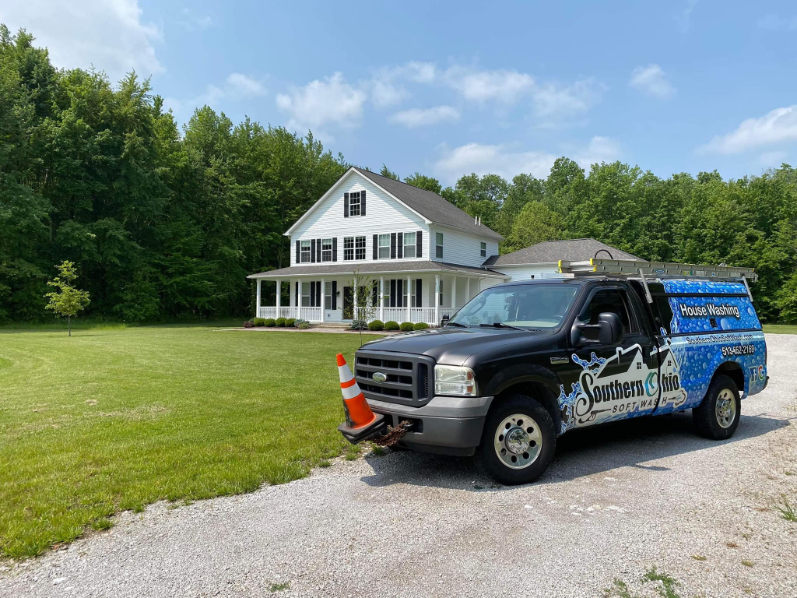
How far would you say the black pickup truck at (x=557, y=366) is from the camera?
15.4ft

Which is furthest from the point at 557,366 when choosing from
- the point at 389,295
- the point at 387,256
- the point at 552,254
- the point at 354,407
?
the point at 552,254

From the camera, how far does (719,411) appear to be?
6578mm

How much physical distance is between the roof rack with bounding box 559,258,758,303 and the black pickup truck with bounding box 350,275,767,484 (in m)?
0.11

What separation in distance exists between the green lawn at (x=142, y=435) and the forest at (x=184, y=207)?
25.8m

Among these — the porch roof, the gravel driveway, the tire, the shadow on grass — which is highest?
the porch roof

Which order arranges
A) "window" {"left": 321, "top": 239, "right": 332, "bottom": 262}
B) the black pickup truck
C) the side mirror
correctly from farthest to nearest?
"window" {"left": 321, "top": 239, "right": 332, "bottom": 262} < the side mirror < the black pickup truck

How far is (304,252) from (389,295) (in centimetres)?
813

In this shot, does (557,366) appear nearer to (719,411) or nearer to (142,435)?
(719,411)

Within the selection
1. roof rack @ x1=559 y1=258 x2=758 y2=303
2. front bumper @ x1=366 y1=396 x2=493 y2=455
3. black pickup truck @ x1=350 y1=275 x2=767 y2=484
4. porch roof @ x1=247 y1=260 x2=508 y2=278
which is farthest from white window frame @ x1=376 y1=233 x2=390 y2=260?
front bumper @ x1=366 y1=396 x2=493 y2=455

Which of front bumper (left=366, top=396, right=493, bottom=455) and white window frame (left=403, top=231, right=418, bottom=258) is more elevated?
white window frame (left=403, top=231, right=418, bottom=258)

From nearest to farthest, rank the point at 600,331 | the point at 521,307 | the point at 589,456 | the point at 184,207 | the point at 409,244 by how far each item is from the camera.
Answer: the point at 600,331 → the point at 589,456 → the point at 521,307 → the point at 409,244 → the point at 184,207

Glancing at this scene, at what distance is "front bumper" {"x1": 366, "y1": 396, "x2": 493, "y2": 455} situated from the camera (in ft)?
14.9

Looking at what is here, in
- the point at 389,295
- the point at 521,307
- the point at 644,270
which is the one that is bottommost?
the point at 521,307

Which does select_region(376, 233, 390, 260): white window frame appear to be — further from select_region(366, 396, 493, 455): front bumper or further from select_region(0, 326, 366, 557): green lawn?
select_region(366, 396, 493, 455): front bumper
